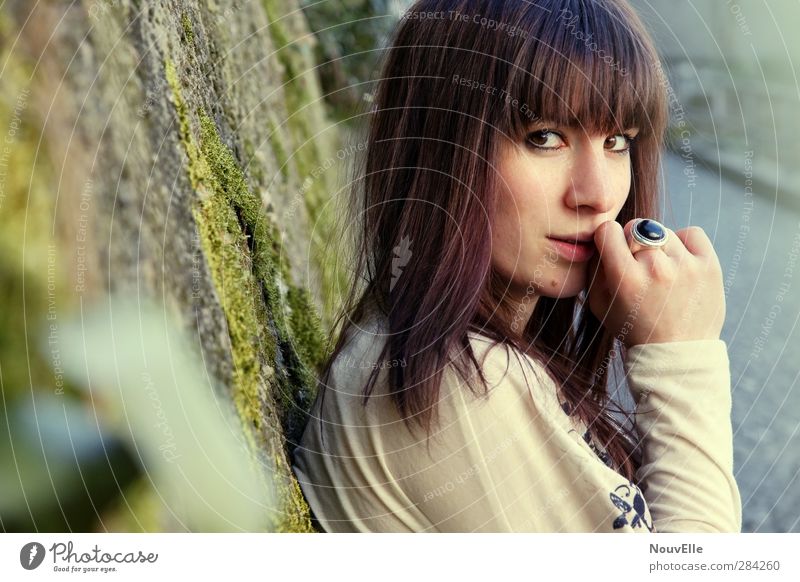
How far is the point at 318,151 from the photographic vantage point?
4.12 feet

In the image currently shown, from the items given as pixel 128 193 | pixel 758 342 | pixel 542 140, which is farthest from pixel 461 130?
pixel 758 342

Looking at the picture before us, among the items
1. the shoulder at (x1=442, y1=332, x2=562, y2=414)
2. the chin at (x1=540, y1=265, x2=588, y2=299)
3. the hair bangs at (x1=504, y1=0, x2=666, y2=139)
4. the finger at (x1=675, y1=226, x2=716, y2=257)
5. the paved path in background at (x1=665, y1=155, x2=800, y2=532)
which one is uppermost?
the hair bangs at (x1=504, y1=0, x2=666, y2=139)

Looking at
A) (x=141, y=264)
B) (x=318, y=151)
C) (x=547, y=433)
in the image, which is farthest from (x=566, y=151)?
(x=318, y=151)

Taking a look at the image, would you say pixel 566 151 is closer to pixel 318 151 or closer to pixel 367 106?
pixel 367 106

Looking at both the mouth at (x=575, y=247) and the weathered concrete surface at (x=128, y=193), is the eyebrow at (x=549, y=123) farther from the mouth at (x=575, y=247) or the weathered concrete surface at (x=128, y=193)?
the weathered concrete surface at (x=128, y=193)

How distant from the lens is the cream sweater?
639 millimetres

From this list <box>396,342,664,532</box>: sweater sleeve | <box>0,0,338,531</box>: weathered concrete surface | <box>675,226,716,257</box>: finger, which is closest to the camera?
<box>0,0,338,531</box>: weathered concrete surface

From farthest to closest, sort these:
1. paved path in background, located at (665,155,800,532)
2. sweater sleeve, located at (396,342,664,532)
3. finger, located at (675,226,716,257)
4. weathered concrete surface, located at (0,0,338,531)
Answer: paved path in background, located at (665,155,800,532)
finger, located at (675,226,716,257)
sweater sleeve, located at (396,342,664,532)
weathered concrete surface, located at (0,0,338,531)

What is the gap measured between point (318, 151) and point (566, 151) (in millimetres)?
635
